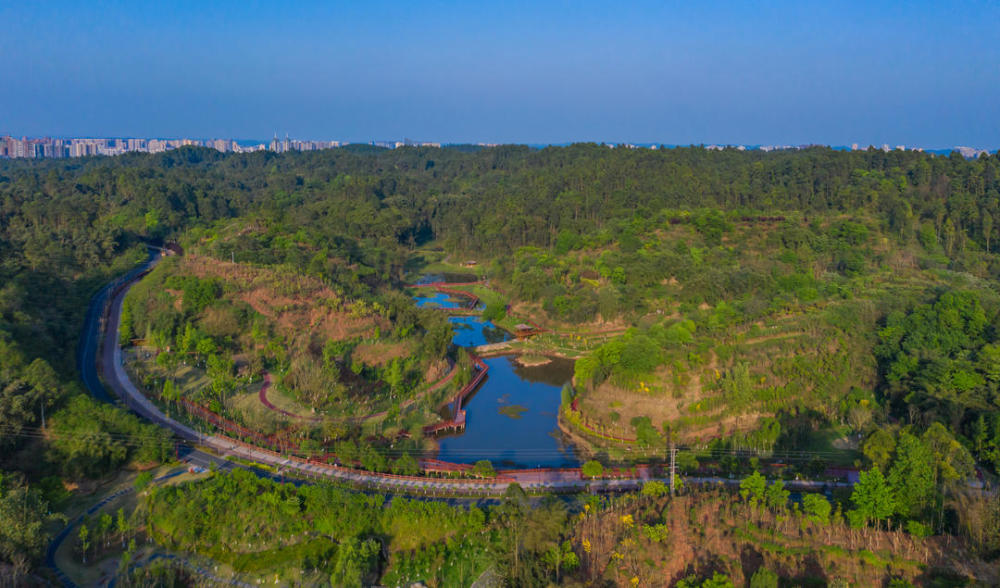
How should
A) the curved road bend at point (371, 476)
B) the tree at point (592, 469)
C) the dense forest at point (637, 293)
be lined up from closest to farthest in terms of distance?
1. the curved road bend at point (371, 476)
2. the tree at point (592, 469)
3. the dense forest at point (637, 293)

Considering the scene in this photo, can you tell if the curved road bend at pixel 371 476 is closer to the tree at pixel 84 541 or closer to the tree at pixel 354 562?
the tree at pixel 354 562

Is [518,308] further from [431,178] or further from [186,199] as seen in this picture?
[431,178]

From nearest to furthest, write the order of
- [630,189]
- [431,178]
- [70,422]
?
[70,422] < [630,189] < [431,178]

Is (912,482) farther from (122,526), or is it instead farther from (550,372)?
(122,526)

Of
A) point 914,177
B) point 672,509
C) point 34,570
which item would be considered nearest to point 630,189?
point 914,177

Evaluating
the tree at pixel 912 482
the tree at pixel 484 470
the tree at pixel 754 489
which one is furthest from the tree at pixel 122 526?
the tree at pixel 912 482

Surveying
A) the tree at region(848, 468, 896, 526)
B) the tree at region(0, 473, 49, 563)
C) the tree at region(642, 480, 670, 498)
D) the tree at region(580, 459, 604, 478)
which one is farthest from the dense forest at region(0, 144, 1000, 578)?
the tree at region(642, 480, 670, 498)
